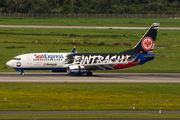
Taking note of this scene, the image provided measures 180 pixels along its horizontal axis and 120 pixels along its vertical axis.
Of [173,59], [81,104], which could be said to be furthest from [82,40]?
[81,104]

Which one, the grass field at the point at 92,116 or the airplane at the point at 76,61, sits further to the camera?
the airplane at the point at 76,61

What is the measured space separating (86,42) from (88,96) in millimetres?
69414

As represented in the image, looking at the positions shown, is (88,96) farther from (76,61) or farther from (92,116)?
(76,61)

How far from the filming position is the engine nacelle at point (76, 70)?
62.0 metres

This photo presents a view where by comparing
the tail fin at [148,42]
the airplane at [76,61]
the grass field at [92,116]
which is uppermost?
the tail fin at [148,42]

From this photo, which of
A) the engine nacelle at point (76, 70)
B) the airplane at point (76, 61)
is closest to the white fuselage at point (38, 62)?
the airplane at point (76, 61)

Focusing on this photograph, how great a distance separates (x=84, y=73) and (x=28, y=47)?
40.3m

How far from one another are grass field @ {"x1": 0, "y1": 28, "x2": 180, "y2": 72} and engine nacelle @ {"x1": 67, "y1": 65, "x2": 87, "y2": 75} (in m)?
14.4

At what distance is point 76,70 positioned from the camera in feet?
204

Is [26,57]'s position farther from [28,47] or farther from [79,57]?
[28,47]

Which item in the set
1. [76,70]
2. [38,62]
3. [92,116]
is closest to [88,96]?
[92,116]

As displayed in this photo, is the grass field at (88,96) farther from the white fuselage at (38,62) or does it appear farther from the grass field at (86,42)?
the grass field at (86,42)

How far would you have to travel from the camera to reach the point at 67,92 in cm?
4353

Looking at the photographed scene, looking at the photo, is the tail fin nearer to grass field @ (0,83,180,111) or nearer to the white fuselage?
the white fuselage
